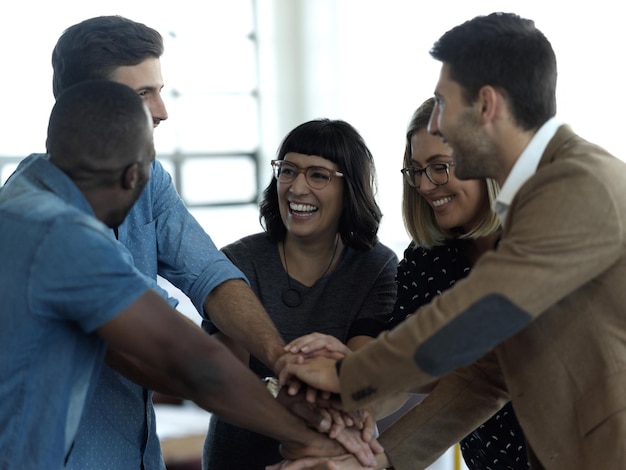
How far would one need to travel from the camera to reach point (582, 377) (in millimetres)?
1634

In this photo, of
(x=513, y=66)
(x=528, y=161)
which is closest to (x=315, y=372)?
(x=528, y=161)

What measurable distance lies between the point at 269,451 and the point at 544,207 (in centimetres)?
134

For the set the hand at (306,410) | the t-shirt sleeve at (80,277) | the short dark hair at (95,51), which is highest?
the short dark hair at (95,51)

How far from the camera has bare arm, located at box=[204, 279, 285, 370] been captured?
2.28 metres

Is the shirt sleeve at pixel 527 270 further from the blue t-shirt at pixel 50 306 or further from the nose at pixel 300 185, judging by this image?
the nose at pixel 300 185

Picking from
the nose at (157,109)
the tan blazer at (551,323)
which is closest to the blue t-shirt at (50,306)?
the tan blazer at (551,323)

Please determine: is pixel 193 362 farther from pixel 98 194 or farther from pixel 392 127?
pixel 392 127

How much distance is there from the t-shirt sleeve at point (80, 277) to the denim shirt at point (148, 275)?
441 mm

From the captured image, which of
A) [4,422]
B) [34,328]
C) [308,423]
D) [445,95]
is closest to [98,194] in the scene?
[34,328]

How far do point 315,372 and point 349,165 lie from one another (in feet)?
2.75

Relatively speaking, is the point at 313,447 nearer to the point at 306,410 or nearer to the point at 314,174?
the point at 306,410

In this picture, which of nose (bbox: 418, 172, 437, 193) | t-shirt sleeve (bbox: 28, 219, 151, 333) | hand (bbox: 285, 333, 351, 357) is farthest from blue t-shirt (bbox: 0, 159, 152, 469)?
nose (bbox: 418, 172, 437, 193)

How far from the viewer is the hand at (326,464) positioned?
7.09 ft

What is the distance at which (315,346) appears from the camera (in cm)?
223
